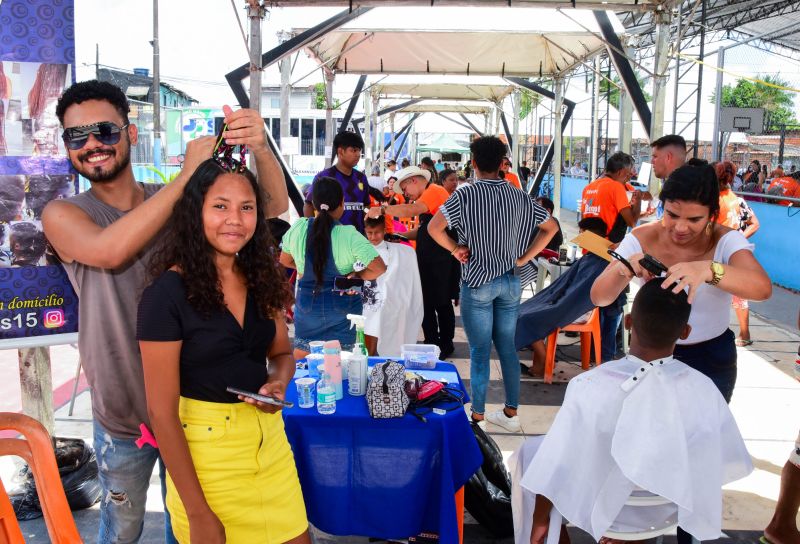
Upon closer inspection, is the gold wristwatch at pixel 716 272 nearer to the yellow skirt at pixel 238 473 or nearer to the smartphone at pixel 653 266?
the smartphone at pixel 653 266

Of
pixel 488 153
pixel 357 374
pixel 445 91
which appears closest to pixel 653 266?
pixel 357 374

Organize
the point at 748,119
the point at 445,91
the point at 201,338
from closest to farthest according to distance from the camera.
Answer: the point at 201,338 < the point at 748,119 < the point at 445,91

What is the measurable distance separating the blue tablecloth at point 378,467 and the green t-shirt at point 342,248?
99 centimetres

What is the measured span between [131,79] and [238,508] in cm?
3470

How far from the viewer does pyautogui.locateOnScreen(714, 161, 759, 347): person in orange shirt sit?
18.6ft

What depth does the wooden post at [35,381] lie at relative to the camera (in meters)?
3.02

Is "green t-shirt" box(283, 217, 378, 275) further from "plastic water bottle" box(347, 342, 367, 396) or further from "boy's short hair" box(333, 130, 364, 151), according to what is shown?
"boy's short hair" box(333, 130, 364, 151)

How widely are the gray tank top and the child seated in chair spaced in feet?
4.44

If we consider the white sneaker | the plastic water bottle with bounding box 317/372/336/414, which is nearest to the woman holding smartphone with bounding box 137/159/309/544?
the plastic water bottle with bounding box 317/372/336/414

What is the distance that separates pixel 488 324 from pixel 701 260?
1.75 m

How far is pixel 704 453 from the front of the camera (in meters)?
2.12

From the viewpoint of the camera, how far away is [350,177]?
5422 mm

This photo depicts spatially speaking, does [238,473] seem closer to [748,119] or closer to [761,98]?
[748,119]

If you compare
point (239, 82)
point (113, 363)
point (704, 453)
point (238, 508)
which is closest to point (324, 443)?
point (238, 508)
